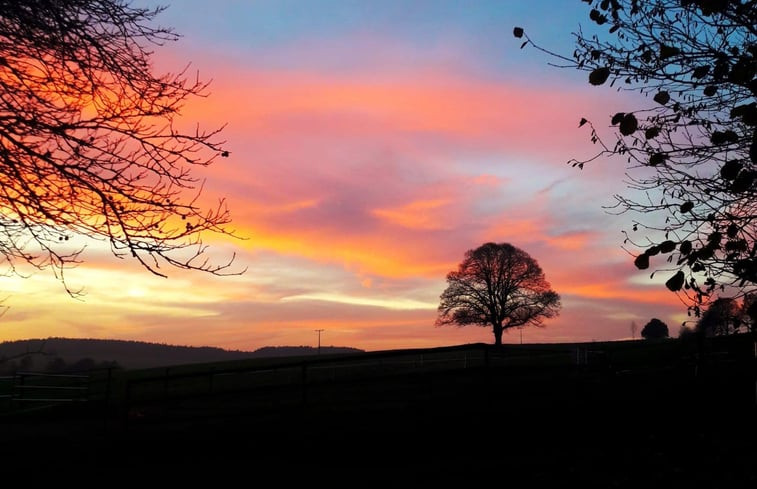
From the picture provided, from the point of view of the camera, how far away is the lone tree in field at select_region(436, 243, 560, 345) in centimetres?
5484

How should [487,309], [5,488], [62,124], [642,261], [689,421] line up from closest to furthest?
1. [642,261]
2. [62,124]
3. [5,488]
4. [689,421]
5. [487,309]

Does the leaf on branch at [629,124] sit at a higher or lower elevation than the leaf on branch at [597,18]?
lower

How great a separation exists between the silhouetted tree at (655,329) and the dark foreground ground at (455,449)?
298 feet

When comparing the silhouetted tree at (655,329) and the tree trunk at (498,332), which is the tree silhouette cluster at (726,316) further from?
the silhouetted tree at (655,329)

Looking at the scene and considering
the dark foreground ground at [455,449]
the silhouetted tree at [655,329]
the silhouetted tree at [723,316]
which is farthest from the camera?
the silhouetted tree at [655,329]

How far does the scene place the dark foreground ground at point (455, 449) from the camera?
7.62m

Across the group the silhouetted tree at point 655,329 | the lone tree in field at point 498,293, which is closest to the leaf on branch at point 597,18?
the lone tree in field at point 498,293

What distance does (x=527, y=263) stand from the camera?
56125mm

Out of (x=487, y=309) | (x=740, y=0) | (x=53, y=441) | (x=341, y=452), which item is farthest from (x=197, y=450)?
(x=487, y=309)

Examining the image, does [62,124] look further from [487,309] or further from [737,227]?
[487,309]

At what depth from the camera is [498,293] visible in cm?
5525

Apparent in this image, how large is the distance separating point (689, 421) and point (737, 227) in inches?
249

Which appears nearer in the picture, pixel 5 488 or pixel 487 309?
pixel 5 488

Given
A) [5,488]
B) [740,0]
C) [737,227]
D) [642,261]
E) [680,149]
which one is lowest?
[5,488]
